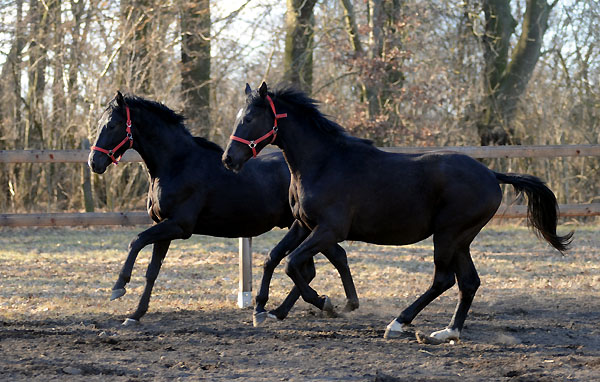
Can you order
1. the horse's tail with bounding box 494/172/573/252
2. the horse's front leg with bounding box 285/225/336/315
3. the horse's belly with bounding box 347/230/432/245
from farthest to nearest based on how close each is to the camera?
the horse's tail with bounding box 494/172/573/252
the horse's belly with bounding box 347/230/432/245
the horse's front leg with bounding box 285/225/336/315

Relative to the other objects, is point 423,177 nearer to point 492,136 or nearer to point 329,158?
point 329,158

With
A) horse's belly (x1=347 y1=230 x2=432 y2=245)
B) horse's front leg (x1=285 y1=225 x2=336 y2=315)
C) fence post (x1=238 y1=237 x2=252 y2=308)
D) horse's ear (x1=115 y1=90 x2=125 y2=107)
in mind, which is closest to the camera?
horse's front leg (x1=285 y1=225 x2=336 y2=315)

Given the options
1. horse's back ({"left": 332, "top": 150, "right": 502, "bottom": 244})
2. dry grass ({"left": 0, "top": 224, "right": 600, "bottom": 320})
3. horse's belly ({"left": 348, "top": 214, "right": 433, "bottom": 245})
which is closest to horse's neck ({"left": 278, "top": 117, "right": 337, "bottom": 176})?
horse's back ({"left": 332, "top": 150, "right": 502, "bottom": 244})

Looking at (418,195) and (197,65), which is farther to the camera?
(197,65)

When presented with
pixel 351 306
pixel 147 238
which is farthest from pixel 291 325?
pixel 147 238

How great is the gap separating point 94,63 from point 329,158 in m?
11.2

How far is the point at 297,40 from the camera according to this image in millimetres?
16656

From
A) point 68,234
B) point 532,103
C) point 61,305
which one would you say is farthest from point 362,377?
point 532,103

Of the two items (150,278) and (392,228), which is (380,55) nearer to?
(150,278)

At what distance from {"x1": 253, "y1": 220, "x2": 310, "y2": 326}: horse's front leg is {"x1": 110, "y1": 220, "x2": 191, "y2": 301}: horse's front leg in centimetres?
89

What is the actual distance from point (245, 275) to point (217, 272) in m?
2.41

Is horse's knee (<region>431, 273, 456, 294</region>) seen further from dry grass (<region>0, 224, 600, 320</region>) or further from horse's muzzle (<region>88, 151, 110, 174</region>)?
horse's muzzle (<region>88, 151, 110, 174</region>)

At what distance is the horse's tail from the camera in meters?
5.99

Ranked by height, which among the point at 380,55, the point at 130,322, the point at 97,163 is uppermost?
the point at 380,55
